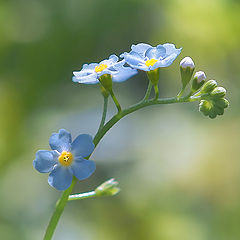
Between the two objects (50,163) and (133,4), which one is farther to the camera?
(133,4)

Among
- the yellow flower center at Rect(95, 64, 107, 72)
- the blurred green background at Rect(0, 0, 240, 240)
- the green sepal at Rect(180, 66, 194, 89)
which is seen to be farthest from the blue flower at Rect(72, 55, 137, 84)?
the blurred green background at Rect(0, 0, 240, 240)

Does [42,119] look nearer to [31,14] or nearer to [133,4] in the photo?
[31,14]

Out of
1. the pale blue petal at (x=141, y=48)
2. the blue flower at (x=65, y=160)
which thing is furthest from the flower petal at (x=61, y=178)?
the pale blue petal at (x=141, y=48)

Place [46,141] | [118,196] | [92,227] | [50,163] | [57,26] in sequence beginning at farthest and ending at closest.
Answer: [57,26] → [46,141] → [118,196] → [92,227] → [50,163]

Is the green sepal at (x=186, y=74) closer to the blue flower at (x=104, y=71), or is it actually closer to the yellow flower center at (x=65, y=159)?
the blue flower at (x=104, y=71)

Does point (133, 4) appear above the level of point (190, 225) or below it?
above

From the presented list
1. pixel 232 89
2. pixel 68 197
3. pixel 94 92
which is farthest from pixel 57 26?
pixel 68 197

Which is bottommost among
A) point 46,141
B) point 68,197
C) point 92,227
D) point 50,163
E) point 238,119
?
point 92,227

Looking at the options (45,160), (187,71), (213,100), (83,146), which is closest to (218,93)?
(213,100)
